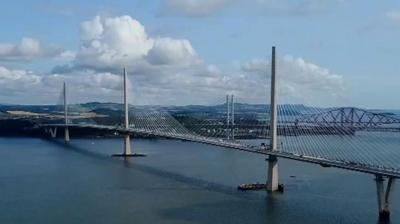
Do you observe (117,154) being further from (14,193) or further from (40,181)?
(14,193)

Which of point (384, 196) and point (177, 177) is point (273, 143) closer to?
point (177, 177)

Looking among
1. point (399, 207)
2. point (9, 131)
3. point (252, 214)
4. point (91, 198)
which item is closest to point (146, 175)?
point (91, 198)

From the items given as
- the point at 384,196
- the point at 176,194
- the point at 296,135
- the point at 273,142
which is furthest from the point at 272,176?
A: the point at 296,135

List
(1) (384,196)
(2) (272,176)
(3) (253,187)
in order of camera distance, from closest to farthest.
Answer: (1) (384,196), (2) (272,176), (3) (253,187)

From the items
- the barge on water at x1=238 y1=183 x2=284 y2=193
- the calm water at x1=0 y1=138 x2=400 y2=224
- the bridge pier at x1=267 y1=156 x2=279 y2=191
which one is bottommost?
the calm water at x1=0 y1=138 x2=400 y2=224

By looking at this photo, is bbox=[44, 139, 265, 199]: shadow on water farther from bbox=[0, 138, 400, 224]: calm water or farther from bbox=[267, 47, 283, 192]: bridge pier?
bbox=[267, 47, 283, 192]: bridge pier

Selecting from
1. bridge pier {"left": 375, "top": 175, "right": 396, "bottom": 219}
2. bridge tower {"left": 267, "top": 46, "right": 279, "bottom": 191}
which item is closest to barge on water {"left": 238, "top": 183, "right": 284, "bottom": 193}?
bridge tower {"left": 267, "top": 46, "right": 279, "bottom": 191}
